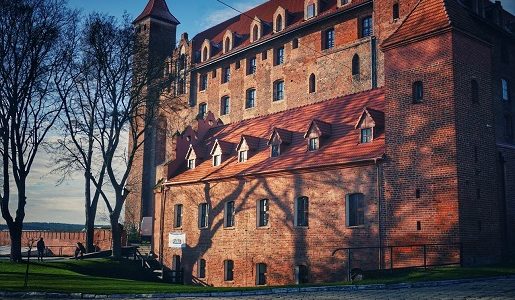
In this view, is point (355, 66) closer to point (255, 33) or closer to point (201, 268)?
point (255, 33)

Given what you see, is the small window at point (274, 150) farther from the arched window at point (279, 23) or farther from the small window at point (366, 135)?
the arched window at point (279, 23)

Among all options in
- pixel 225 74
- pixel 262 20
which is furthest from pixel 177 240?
pixel 262 20

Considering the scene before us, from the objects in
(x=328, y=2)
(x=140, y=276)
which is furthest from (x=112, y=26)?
(x=328, y=2)

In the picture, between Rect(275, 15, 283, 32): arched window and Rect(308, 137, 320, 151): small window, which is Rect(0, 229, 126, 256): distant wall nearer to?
Rect(275, 15, 283, 32): arched window

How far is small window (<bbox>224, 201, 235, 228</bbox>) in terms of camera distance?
30.1m

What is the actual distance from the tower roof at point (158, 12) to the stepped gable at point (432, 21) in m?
37.3

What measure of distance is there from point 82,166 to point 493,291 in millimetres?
26762

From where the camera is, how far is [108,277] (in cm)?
2891

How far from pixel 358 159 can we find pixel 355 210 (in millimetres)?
2134

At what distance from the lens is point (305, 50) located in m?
42.3

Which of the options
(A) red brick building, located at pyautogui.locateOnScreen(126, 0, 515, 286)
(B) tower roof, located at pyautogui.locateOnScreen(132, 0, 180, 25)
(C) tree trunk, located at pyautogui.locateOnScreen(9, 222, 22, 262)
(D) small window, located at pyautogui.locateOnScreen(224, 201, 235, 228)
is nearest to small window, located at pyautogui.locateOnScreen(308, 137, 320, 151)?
(A) red brick building, located at pyautogui.locateOnScreen(126, 0, 515, 286)

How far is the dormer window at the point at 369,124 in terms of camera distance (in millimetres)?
24156

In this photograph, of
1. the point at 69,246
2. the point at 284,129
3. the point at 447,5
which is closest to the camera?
the point at 447,5

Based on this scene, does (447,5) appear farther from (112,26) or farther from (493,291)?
(112,26)
